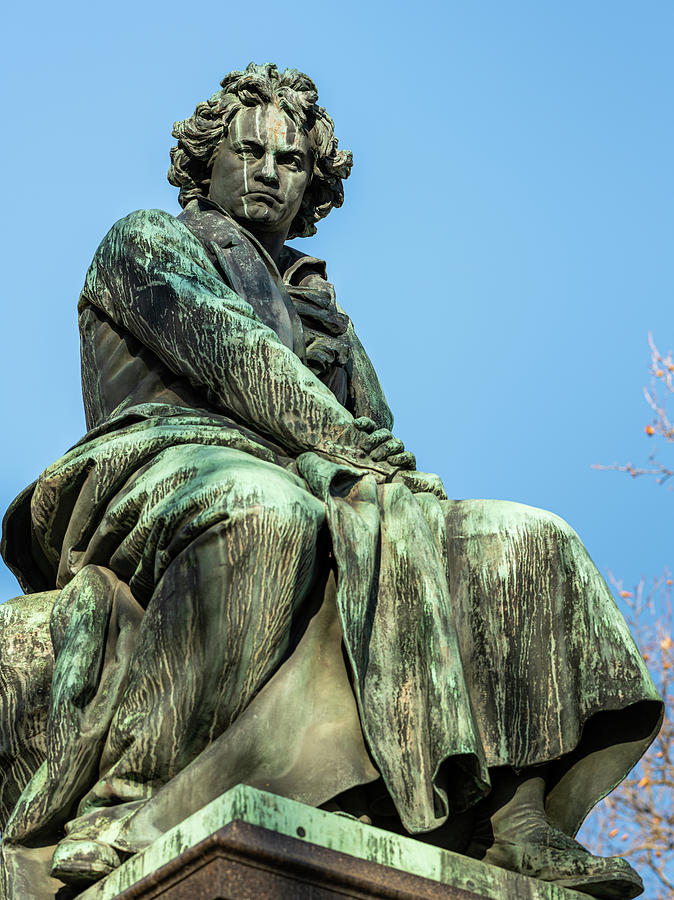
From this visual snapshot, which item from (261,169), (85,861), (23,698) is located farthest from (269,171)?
(85,861)

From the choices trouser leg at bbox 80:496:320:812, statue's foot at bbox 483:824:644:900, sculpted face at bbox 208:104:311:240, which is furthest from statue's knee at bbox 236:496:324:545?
sculpted face at bbox 208:104:311:240

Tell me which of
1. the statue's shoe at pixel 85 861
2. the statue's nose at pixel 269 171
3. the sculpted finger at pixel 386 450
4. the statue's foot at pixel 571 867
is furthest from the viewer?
the statue's nose at pixel 269 171

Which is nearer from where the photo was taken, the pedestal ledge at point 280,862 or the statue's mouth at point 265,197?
the pedestal ledge at point 280,862

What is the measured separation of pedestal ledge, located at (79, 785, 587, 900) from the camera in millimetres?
3590

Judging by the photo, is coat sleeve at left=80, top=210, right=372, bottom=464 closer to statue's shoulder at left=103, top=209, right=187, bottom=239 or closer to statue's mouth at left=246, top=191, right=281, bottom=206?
statue's shoulder at left=103, top=209, right=187, bottom=239

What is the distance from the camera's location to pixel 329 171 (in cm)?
624

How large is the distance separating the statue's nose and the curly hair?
7.1 inches

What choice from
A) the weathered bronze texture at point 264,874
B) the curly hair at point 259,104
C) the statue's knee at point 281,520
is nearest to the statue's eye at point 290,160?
the curly hair at point 259,104

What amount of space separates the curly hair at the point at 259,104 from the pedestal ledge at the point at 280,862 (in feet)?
9.49

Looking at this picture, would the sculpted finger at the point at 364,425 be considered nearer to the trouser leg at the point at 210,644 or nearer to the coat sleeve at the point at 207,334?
the coat sleeve at the point at 207,334

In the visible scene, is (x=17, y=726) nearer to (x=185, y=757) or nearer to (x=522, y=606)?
(x=185, y=757)

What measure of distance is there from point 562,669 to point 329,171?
244cm

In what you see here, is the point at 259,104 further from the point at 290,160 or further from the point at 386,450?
the point at 386,450

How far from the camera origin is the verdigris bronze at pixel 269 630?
13.9 feet
